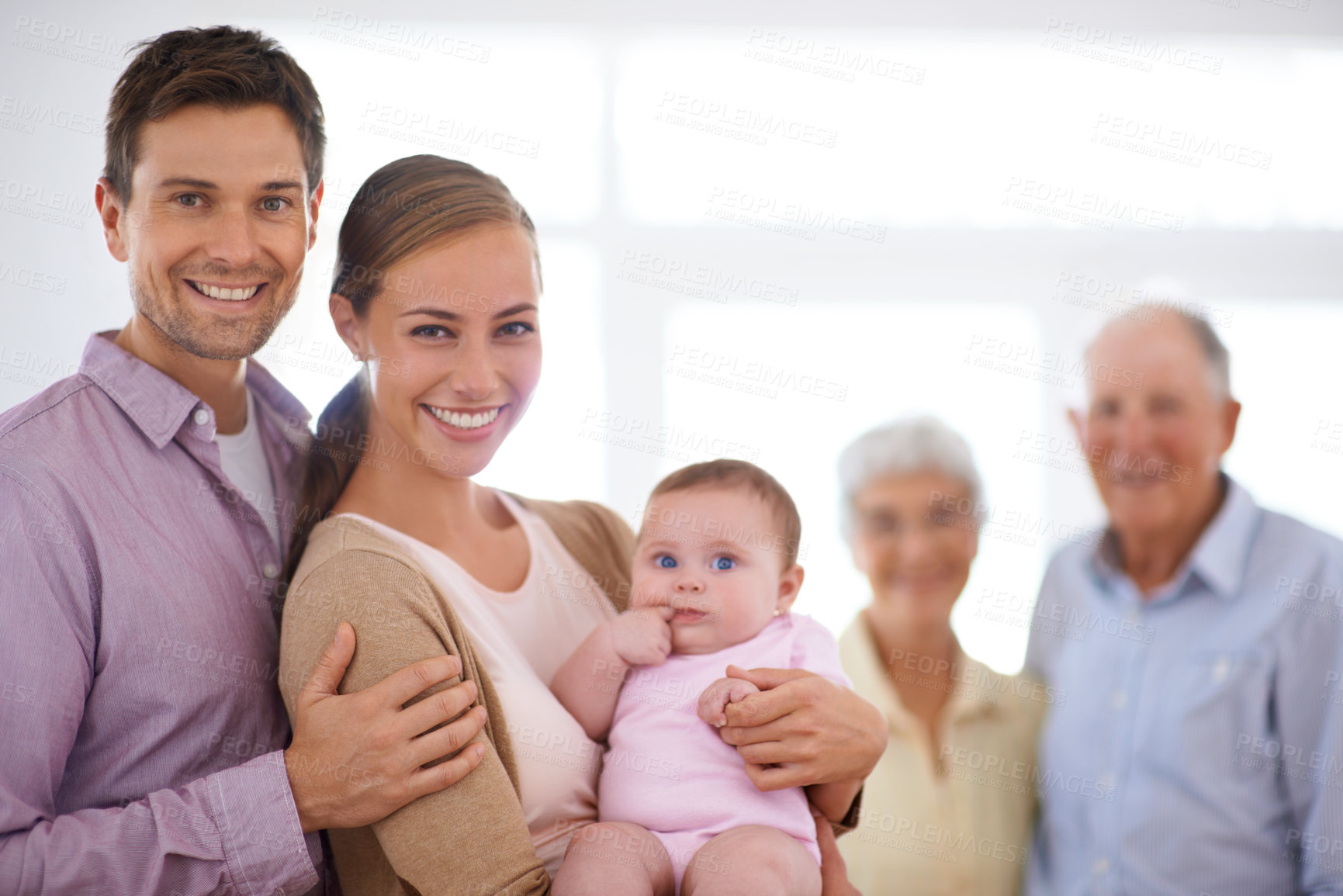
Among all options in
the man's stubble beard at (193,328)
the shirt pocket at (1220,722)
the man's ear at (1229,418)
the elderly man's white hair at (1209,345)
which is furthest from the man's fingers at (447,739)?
the man's ear at (1229,418)

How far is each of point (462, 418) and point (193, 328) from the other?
0.46 metres

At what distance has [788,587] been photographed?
158cm

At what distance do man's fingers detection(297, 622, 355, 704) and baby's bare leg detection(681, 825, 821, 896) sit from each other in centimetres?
55

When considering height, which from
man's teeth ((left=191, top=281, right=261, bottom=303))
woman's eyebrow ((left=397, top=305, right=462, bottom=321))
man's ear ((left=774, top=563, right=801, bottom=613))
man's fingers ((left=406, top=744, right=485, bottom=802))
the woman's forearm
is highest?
man's teeth ((left=191, top=281, right=261, bottom=303))

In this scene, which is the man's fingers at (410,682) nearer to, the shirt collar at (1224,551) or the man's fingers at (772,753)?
the man's fingers at (772,753)

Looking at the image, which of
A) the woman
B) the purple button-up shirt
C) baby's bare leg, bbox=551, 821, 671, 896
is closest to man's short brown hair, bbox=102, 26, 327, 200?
the woman

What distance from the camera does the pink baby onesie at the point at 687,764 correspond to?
1.32 meters

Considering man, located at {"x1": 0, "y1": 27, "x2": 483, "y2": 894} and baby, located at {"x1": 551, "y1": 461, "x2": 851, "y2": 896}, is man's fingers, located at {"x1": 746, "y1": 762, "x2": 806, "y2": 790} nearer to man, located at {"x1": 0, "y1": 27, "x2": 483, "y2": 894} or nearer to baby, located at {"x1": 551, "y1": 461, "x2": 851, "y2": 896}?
baby, located at {"x1": 551, "y1": 461, "x2": 851, "y2": 896}

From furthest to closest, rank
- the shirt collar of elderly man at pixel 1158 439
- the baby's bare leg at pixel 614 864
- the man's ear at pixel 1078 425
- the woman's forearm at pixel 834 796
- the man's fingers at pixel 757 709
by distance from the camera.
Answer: the man's ear at pixel 1078 425 < the shirt collar of elderly man at pixel 1158 439 < the woman's forearm at pixel 834 796 < the man's fingers at pixel 757 709 < the baby's bare leg at pixel 614 864

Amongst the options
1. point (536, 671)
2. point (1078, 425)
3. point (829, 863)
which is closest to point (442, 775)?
point (536, 671)

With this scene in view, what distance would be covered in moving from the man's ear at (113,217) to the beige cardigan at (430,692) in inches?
24.8

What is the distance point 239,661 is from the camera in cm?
141

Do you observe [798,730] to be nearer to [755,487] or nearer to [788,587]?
[788,587]

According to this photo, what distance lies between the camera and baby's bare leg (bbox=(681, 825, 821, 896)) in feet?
3.87
